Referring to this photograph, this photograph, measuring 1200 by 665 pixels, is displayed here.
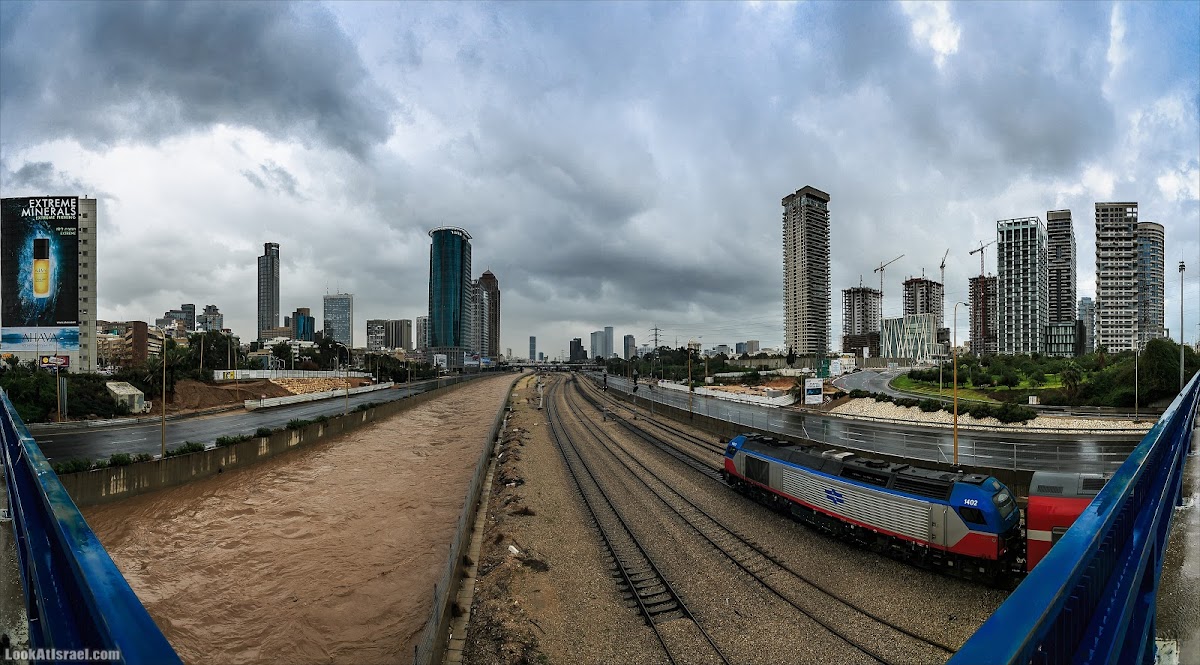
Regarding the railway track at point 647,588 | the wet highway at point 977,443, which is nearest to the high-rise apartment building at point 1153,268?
the wet highway at point 977,443

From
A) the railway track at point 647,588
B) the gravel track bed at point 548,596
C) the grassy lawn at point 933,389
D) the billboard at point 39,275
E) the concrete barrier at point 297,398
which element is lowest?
the concrete barrier at point 297,398

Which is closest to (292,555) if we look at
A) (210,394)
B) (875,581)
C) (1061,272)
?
(875,581)

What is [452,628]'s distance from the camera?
13.2 m

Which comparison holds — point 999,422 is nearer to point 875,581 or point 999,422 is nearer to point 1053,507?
point 1053,507

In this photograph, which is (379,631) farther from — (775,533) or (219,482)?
(219,482)

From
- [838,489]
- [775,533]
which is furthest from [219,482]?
[838,489]

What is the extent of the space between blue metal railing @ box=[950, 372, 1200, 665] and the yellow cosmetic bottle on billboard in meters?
122

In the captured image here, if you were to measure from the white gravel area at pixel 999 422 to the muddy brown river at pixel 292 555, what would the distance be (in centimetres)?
3925

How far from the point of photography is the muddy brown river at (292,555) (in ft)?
48.7

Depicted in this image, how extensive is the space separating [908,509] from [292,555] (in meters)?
23.2

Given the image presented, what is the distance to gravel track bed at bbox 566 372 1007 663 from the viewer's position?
12758 millimetres

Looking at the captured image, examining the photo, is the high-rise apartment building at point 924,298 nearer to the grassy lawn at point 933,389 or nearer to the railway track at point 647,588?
the grassy lawn at point 933,389

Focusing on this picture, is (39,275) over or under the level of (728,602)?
over

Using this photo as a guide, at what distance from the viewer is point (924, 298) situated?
152 m
